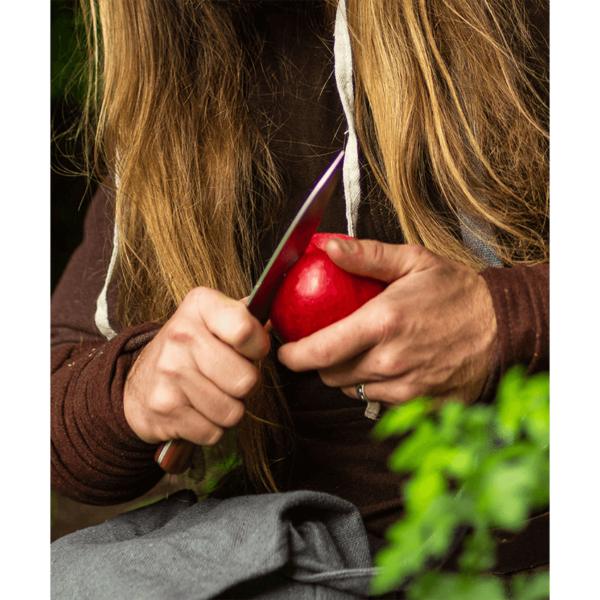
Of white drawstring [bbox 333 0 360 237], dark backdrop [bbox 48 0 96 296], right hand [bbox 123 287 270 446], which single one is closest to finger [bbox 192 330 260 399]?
right hand [bbox 123 287 270 446]

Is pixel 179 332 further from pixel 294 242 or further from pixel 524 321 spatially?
pixel 524 321

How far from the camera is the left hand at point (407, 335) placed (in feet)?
1.65

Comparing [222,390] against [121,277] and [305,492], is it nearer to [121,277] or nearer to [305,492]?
[305,492]

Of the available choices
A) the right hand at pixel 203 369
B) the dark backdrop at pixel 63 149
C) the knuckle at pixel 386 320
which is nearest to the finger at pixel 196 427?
the right hand at pixel 203 369

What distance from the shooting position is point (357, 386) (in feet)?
1.89

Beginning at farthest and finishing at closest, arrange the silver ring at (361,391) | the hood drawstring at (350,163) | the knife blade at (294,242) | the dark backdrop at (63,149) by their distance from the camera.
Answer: the dark backdrop at (63,149) < the hood drawstring at (350,163) < the silver ring at (361,391) < the knife blade at (294,242)

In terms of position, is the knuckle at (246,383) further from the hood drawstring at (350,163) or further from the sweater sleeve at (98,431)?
the hood drawstring at (350,163)

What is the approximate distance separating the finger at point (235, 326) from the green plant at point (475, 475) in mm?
186

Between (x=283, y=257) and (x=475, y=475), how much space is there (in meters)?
0.28

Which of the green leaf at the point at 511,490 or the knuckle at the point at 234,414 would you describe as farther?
the knuckle at the point at 234,414

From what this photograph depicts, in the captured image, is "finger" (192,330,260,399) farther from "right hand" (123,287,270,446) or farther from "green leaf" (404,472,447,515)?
"green leaf" (404,472,447,515)

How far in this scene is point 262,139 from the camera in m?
0.89

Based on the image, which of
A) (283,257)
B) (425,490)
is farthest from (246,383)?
(425,490)
